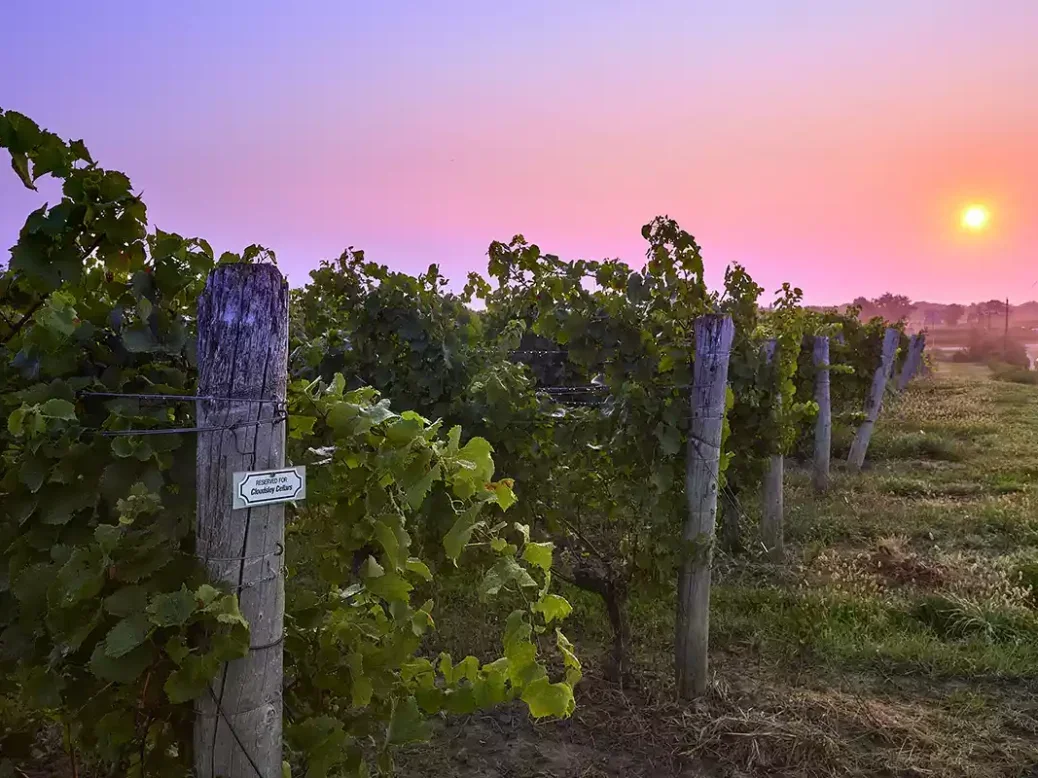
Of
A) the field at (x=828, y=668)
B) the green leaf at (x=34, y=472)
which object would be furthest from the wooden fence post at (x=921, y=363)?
the green leaf at (x=34, y=472)

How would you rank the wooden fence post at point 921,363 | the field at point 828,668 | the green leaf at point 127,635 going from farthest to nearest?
the wooden fence post at point 921,363 < the field at point 828,668 < the green leaf at point 127,635

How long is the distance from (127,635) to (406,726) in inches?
30.0

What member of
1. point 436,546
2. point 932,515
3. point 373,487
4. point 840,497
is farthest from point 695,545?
point 840,497

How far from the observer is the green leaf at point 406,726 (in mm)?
2062

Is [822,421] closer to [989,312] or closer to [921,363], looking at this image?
[921,363]

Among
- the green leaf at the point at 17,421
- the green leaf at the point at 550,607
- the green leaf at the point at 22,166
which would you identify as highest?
the green leaf at the point at 22,166

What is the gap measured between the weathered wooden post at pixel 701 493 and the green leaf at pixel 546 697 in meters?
2.43

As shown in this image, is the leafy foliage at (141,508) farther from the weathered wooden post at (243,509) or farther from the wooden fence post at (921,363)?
the wooden fence post at (921,363)

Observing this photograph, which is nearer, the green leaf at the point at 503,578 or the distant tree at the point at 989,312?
the green leaf at the point at 503,578

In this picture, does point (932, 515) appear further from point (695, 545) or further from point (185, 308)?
point (185, 308)

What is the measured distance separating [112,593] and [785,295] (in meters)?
7.15

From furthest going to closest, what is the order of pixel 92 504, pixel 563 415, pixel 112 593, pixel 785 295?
pixel 785 295, pixel 563 415, pixel 92 504, pixel 112 593

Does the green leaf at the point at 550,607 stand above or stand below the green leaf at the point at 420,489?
below

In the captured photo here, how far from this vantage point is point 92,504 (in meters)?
1.88
